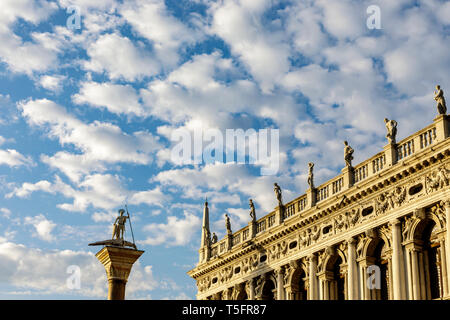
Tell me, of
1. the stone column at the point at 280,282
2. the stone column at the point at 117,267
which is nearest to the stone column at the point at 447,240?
the stone column at the point at 117,267

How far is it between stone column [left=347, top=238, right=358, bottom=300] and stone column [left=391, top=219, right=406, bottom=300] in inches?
117

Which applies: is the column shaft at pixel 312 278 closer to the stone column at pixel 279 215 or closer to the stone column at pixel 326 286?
the stone column at pixel 326 286

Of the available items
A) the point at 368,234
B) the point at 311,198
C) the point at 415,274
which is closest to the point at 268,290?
the point at 311,198


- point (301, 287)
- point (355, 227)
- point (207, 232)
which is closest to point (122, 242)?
point (355, 227)

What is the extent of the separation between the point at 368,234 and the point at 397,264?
240 centimetres

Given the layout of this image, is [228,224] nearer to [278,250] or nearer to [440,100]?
[278,250]

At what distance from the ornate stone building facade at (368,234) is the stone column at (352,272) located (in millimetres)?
47

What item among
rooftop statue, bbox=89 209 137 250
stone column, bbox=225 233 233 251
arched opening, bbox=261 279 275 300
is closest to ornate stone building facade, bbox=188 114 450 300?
arched opening, bbox=261 279 275 300

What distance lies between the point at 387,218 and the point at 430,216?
7.91 ft

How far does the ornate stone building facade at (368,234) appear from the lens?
27.2 meters

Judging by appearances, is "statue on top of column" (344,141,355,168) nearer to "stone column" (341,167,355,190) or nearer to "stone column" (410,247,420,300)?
"stone column" (341,167,355,190)

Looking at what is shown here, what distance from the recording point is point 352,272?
31.4 meters
